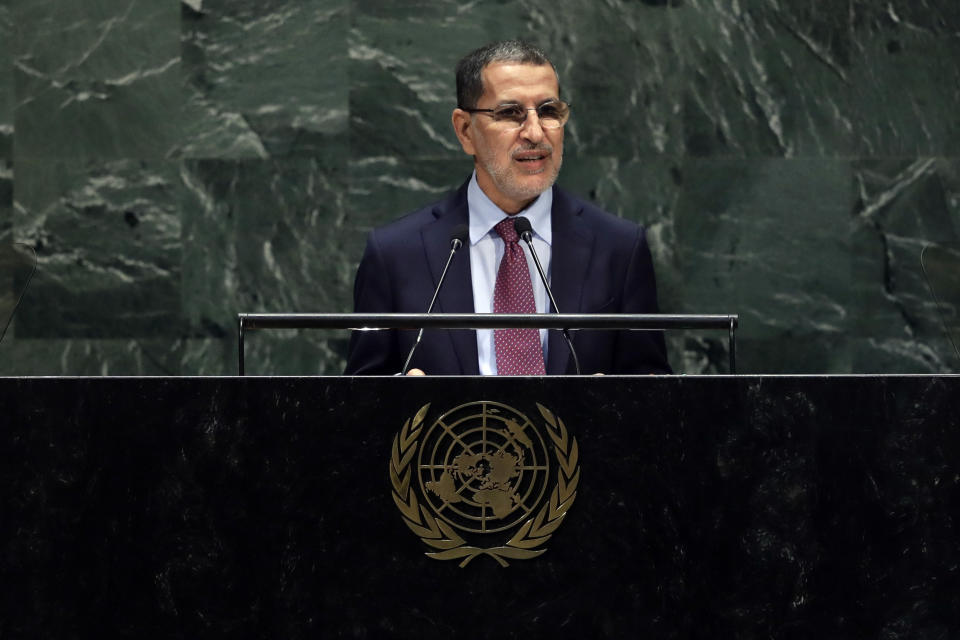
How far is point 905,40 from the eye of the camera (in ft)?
16.3

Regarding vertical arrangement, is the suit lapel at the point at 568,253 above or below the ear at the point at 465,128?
below

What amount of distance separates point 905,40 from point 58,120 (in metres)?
3.01

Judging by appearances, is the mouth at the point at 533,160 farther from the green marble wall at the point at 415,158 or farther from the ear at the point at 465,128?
the green marble wall at the point at 415,158

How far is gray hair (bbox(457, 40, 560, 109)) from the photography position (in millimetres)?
3410

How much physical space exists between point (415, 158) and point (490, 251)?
163 centimetres

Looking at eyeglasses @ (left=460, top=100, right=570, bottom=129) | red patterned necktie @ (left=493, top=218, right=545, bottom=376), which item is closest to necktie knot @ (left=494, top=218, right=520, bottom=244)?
red patterned necktie @ (left=493, top=218, right=545, bottom=376)

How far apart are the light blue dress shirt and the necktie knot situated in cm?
2

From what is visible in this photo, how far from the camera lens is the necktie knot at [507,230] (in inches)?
131

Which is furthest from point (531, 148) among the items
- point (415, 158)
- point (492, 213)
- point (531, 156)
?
point (415, 158)
